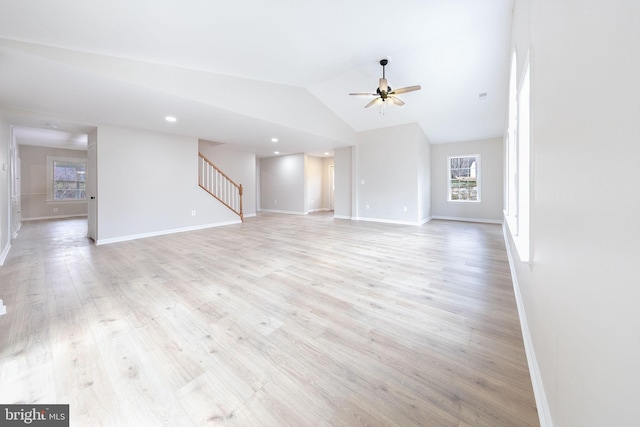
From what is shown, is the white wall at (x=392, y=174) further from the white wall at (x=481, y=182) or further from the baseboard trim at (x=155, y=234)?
the baseboard trim at (x=155, y=234)

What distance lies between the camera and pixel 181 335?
5.86 feet

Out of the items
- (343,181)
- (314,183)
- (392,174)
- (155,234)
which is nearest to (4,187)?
(155,234)

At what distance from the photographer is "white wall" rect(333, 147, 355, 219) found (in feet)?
26.7

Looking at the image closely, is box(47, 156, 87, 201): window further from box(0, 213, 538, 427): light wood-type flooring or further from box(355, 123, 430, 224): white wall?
box(355, 123, 430, 224): white wall

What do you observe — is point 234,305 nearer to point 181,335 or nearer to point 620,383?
point 181,335

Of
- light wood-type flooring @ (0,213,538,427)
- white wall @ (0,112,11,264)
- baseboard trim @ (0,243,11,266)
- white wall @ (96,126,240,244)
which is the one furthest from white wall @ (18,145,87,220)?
light wood-type flooring @ (0,213,538,427)

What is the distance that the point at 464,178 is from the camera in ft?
25.4

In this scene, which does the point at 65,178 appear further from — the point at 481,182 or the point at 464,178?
the point at 481,182

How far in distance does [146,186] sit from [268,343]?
5402 mm

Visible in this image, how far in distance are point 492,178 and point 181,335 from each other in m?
8.44

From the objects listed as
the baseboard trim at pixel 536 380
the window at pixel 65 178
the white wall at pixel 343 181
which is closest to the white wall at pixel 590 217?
the baseboard trim at pixel 536 380

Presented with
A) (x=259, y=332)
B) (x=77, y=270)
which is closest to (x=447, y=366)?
(x=259, y=332)

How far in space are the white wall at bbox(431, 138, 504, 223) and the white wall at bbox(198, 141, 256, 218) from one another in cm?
650

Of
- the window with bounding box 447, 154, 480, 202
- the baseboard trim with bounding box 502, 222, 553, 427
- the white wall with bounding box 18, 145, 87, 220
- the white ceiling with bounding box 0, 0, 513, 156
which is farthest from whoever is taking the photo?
the white wall with bounding box 18, 145, 87, 220
